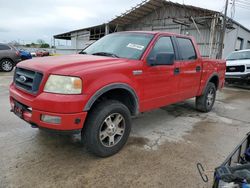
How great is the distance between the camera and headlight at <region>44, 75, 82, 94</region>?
8.29 feet

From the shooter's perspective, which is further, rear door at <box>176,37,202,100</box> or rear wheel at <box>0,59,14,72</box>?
rear wheel at <box>0,59,14,72</box>

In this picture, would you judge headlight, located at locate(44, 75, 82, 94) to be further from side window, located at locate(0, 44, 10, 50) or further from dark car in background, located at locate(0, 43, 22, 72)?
side window, located at locate(0, 44, 10, 50)

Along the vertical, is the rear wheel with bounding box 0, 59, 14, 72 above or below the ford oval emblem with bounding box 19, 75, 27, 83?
below

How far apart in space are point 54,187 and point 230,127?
3.78 metres

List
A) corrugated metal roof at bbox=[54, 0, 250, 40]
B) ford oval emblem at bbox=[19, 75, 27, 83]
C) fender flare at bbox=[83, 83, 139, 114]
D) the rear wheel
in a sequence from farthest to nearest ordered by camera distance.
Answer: corrugated metal roof at bbox=[54, 0, 250, 40] < the rear wheel < ford oval emblem at bbox=[19, 75, 27, 83] < fender flare at bbox=[83, 83, 139, 114]

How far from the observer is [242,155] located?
2463 mm

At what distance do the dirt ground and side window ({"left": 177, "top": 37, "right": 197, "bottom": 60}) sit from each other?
57.2 inches

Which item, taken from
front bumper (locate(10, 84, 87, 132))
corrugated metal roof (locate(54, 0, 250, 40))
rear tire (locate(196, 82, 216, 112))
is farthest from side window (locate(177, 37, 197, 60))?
corrugated metal roof (locate(54, 0, 250, 40))

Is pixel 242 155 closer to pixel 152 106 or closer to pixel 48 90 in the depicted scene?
pixel 152 106

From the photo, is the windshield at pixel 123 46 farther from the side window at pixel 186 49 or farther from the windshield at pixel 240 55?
the windshield at pixel 240 55

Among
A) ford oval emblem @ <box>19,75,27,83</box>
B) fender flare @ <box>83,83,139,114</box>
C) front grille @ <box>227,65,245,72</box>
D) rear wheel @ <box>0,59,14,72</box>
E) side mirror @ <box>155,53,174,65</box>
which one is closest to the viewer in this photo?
fender flare @ <box>83,83,139,114</box>

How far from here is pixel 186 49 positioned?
450cm

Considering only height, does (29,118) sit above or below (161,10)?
below

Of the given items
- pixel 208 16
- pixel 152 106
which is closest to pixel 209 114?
pixel 152 106
